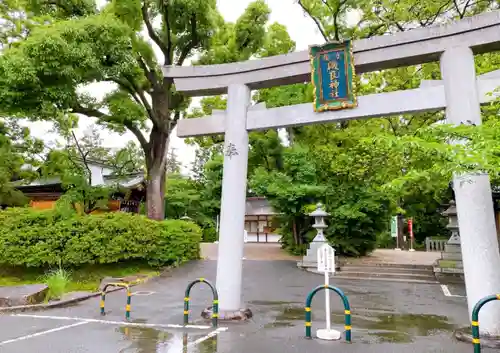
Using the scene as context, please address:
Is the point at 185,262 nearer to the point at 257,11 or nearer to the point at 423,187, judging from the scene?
the point at 257,11

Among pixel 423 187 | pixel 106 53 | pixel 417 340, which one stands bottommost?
pixel 417 340

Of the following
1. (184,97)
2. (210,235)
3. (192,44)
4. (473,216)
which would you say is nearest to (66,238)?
(184,97)

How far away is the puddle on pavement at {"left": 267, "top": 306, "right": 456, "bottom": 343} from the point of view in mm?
6980

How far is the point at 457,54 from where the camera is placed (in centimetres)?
675

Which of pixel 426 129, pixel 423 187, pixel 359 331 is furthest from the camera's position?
pixel 423 187

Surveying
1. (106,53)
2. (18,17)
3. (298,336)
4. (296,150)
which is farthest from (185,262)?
(18,17)

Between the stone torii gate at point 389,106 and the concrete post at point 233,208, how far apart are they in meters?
0.02

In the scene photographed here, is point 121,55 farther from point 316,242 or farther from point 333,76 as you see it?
point 316,242

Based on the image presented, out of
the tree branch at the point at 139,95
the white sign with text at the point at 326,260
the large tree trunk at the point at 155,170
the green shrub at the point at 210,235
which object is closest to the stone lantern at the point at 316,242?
the large tree trunk at the point at 155,170

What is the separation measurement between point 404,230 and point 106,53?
26.5 meters

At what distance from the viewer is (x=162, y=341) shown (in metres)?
6.39

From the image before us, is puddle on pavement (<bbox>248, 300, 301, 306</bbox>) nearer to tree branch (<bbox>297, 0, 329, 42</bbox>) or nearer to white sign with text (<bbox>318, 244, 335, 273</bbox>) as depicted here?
white sign with text (<bbox>318, 244, 335, 273</bbox>)

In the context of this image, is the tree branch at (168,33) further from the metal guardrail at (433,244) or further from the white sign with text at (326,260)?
the metal guardrail at (433,244)

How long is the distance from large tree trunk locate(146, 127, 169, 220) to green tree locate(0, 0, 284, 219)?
0.05 metres
